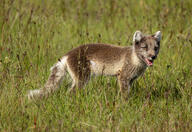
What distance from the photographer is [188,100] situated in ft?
19.2

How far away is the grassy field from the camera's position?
16.3 ft

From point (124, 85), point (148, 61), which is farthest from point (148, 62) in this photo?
point (124, 85)

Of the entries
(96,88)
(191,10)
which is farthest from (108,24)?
(96,88)

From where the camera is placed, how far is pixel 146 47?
6508 millimetres

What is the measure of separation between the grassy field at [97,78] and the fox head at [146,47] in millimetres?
294

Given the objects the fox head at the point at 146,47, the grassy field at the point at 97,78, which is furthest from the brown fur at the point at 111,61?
the grassy field at the point at 97,78

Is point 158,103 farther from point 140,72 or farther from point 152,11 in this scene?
point 152,11

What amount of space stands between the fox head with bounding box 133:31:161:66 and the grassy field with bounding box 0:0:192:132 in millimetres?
294

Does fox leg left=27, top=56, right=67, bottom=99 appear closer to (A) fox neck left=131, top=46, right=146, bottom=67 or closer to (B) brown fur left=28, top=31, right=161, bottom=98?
(B) brown fur left=28, top=31, right=161, bottom=98

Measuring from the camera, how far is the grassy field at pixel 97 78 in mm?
4969

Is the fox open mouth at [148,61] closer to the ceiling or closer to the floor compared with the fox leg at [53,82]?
closer to the ceiling

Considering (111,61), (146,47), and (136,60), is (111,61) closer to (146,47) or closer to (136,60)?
(136,60)

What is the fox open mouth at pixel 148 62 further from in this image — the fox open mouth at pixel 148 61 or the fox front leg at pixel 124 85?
the fox front leg at pixel 124 85

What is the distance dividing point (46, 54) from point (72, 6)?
12.5 ft
